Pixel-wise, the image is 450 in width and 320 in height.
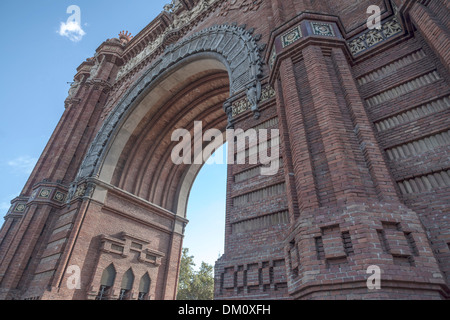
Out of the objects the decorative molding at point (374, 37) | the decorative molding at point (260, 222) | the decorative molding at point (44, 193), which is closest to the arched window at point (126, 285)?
the decorative molding at point (44, 193)

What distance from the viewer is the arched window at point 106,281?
32.2 ft

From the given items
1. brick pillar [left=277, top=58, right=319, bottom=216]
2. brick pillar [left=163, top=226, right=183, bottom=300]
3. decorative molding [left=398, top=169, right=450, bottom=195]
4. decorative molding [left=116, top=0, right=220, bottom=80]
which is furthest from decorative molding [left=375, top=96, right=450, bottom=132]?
brick pillar [left=163, top=226, right=183, bottom=300]

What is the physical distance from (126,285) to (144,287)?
2.83 ft

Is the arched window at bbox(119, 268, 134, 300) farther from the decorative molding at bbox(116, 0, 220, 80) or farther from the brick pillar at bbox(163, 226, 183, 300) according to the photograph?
the decorative molding at bbox(116, 0, 220, 80)

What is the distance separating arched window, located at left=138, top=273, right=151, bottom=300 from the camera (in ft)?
36.0

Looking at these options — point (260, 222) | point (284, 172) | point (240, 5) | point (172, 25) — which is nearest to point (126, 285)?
point (260, 222)

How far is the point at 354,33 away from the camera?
596 centimetres

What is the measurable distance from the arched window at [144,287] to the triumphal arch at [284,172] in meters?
0.07

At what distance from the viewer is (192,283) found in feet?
109

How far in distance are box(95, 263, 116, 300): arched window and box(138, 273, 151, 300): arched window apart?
51.9 inches

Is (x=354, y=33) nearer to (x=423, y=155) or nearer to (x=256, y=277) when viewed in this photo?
(x=423, y=155)
